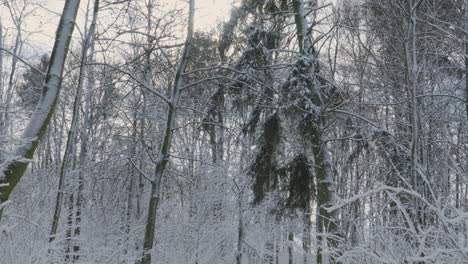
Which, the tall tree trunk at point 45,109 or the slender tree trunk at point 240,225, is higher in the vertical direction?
the tall tree trunk at point 45,109

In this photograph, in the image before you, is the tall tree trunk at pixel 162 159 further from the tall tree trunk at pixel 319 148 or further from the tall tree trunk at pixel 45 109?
the tall tree trunk at pixel 45 109

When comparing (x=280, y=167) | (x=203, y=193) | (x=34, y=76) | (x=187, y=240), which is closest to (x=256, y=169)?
(x=280, y=167)

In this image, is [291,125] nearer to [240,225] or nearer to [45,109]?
[45,109]

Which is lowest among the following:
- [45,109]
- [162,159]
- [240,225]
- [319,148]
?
[240,225]

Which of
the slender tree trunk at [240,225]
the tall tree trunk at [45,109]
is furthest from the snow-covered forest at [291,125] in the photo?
the slender tree trunk at [240,225]

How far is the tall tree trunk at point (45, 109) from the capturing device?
118 inches

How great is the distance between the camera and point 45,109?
3348 millimetres

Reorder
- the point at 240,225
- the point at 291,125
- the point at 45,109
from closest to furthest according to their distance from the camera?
the point at 45,109 → the point at 291,125 → the point at 240,225

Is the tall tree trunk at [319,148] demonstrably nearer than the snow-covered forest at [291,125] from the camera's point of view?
No

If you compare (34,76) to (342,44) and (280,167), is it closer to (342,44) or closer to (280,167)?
(342,44)

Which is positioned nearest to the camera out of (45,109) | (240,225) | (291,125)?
(45,109)

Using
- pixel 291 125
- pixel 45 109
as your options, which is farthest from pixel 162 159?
pixel 45 109

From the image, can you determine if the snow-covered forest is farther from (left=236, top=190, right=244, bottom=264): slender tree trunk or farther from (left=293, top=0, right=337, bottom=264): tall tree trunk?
(left=236, top=190, right=244, bottom=264): slender tree trunk

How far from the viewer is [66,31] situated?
3660mm
